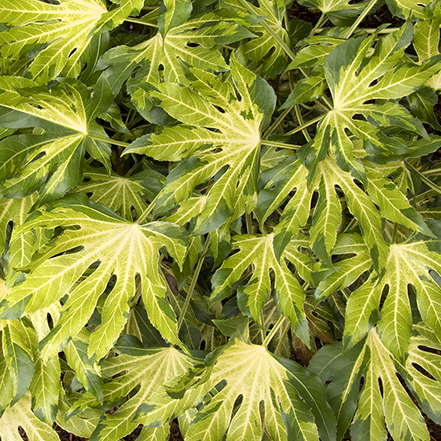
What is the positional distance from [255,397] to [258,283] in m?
0.27

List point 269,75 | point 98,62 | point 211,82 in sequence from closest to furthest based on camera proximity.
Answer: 1. point 211,82
2. point 98,62
3. point 269,75

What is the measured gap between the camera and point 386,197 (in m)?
0.76

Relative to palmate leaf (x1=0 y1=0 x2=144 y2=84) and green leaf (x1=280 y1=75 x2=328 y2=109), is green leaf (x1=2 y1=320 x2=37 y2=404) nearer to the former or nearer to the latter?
palmate leaf (x1=0 y1=0 x2=144 y2=84)

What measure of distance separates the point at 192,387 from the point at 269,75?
2.46 ft

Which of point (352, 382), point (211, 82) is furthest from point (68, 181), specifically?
point (352, 382)

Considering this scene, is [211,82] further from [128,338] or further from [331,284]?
[128,338]

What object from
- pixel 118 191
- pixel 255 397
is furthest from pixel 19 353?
pixel 255 397

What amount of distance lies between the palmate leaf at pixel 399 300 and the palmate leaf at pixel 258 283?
12 cm

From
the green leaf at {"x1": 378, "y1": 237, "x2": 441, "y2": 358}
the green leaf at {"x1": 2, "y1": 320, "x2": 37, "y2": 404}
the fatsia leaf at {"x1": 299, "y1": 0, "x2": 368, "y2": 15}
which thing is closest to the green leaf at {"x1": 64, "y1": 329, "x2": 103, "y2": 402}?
the green leaf at {"x1": 2, "y1": 320, "x2": 37, "y2": 404}

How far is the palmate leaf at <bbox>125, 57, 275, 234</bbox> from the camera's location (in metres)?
0.75

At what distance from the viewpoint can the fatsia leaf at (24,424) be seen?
1.12m

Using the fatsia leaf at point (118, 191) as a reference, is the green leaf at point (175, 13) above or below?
above

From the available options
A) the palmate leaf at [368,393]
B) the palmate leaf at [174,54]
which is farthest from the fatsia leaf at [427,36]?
the palmate leaf at [368,393]

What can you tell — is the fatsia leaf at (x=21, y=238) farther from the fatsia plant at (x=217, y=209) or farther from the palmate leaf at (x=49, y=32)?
the palmate leaf at (x=49, y=32)
